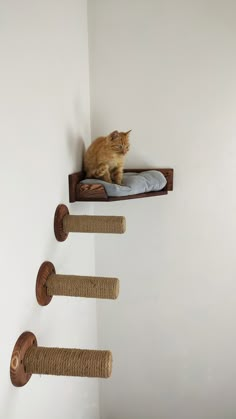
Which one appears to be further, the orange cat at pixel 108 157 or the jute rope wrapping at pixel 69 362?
the orange cat at pixel 108 157

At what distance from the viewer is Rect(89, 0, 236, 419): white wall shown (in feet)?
3.75

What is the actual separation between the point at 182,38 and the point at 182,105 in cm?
25

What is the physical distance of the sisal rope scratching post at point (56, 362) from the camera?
0.63 meters

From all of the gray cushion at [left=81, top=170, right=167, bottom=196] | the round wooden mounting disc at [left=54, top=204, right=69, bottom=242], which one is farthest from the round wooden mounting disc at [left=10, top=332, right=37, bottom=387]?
the gray cushion at [left=81, top=170, right=167, bottom=196]

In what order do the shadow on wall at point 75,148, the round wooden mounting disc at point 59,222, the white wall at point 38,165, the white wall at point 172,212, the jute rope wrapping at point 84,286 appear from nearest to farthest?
the white wall at point 38,165 → the jute rope wrapping at point 84,286 → the round wooden mounting disc at point 59,222 → the shadow on wall at point 75,148 → the white wall at point 172,212

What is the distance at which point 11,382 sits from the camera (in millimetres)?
646

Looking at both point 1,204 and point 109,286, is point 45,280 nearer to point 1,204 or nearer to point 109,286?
point 109,286

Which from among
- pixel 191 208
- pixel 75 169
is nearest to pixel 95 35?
pixel 75 169

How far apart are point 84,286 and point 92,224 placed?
0.23m

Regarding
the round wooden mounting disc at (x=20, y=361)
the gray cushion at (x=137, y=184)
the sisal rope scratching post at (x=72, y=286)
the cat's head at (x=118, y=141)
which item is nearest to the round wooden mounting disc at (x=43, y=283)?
the sisal rope scratching post at (x=72, y=286)

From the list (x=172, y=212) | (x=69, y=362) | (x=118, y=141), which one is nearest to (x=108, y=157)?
(x=118, y=141)

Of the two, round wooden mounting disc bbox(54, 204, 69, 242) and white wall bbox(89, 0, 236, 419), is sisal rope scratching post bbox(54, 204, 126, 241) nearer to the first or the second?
round wooden mounting disc bbox(54, 204, 69, 242)

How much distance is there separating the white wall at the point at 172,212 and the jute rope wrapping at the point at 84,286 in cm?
57

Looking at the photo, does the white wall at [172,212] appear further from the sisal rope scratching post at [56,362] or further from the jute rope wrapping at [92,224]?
the sisal rope scratching post at [56,362]
